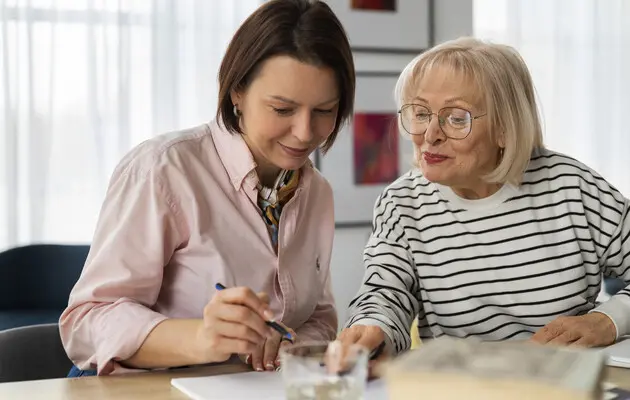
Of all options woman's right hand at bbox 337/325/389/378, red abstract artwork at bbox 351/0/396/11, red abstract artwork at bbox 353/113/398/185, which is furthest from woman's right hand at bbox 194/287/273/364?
red abstract artwork at bbox 351/0/396/11

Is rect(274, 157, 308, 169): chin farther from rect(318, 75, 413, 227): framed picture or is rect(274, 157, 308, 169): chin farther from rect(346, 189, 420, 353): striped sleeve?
rect(318, 75, 413, 227): framed picture

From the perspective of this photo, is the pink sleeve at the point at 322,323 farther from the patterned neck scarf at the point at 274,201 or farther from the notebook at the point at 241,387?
the notebook at the point at 241,387

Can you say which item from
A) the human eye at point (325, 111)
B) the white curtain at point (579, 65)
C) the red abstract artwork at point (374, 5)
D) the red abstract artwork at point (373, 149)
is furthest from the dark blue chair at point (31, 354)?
the white curtain at point (579, 65)

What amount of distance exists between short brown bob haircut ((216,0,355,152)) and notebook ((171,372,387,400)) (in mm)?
521

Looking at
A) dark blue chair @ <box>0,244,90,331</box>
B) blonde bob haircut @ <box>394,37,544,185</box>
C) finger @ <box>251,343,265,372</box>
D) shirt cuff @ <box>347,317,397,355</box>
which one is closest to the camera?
finger @ <box>251,343,265,372</box>

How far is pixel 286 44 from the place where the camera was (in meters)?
1.57

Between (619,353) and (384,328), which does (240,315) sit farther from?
(619,353)

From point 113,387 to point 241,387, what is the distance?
0.66 ft

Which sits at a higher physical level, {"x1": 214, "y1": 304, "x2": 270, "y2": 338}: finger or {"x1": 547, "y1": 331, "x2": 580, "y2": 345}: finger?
{"x1": 214, "y1": 304, "x2": 270, "y2": 338}: finger

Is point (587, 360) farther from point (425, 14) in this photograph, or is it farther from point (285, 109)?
point (425, 14)

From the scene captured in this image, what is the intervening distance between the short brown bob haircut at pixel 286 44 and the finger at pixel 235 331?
0.50m

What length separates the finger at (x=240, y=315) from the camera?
4.17 ft

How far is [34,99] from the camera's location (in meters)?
3.98

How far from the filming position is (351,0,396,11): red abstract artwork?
14.8 ft
